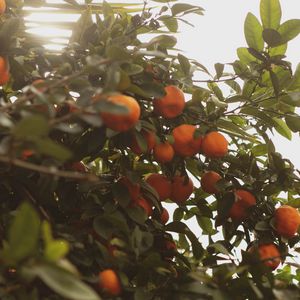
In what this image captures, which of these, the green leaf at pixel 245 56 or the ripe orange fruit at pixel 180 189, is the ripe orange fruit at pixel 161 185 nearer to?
the ripe orange fruit at pixel 180 189

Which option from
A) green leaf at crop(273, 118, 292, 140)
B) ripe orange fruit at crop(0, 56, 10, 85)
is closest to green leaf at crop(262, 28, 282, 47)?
green leaf at crop(273, 118, 292, 140)

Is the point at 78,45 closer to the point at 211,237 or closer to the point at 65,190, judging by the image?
the point at 65,190

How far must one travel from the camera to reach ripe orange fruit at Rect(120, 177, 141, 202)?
92 centimetres

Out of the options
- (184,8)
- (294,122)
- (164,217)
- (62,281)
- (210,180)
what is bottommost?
(164,217)

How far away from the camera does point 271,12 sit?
43.3 inches

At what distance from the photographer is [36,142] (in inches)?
19.9

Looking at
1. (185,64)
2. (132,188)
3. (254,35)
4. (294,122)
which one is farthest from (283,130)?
(132,188)

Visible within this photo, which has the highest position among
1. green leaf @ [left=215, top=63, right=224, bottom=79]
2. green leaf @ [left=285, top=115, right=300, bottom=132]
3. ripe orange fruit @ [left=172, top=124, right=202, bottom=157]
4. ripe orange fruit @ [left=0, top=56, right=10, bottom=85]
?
ripe orange fruit @ [left=0, top=56, right=10, bottom=85]

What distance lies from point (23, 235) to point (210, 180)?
0.66 m

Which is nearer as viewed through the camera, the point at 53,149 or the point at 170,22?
the point at 53,149

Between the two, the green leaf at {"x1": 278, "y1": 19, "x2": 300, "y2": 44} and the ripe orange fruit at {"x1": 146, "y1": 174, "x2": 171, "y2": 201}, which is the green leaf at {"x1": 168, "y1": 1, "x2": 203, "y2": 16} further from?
the ripe orange fruit at {"x1": 146, "y1": 174, "x2": 171, "y2": 201}

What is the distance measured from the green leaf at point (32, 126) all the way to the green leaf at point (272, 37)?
0.70 meters

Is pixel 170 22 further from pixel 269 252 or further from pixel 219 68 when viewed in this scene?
pixel 269 252

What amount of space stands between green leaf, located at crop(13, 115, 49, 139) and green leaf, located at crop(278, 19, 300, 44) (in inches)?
29.4
